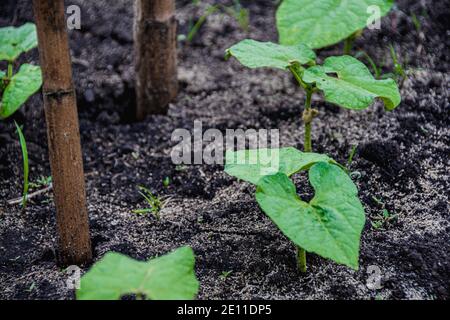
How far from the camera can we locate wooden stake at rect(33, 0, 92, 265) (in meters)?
1.10

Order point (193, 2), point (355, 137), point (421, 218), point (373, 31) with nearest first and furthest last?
1. point (421, 218)
2. point (355, 137)
3. point (373, 31)
4. point (193, 2)

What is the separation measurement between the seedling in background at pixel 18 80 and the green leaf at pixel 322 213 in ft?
2.44

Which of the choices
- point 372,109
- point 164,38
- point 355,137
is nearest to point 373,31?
point 372,109

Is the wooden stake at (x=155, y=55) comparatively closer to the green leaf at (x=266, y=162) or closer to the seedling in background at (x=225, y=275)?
the green leaf at (x=266, y=162)

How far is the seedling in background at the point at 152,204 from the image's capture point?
1539 millimetres

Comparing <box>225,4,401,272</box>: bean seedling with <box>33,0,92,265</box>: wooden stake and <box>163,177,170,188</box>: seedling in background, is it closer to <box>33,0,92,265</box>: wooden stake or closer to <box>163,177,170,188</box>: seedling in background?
<box>33,0,92,265</box>: wooden stake

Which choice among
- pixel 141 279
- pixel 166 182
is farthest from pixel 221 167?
pixel 141 279

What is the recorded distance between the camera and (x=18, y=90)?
160 cm

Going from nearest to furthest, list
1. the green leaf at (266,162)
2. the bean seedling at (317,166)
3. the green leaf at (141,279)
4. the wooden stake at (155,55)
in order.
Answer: the green leaf at (141,279)
the bean seedling at (317,166)
the green leaf at (266,162)
the wooden stake at (155,55)

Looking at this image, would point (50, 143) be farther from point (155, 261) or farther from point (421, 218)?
point (421, 218)

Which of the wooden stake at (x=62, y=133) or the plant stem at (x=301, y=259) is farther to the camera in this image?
the plant stem at (x=301, y=259)

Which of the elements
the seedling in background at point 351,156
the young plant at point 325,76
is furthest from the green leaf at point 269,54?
the seedling in background at point 351,156

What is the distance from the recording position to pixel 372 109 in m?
1.84
